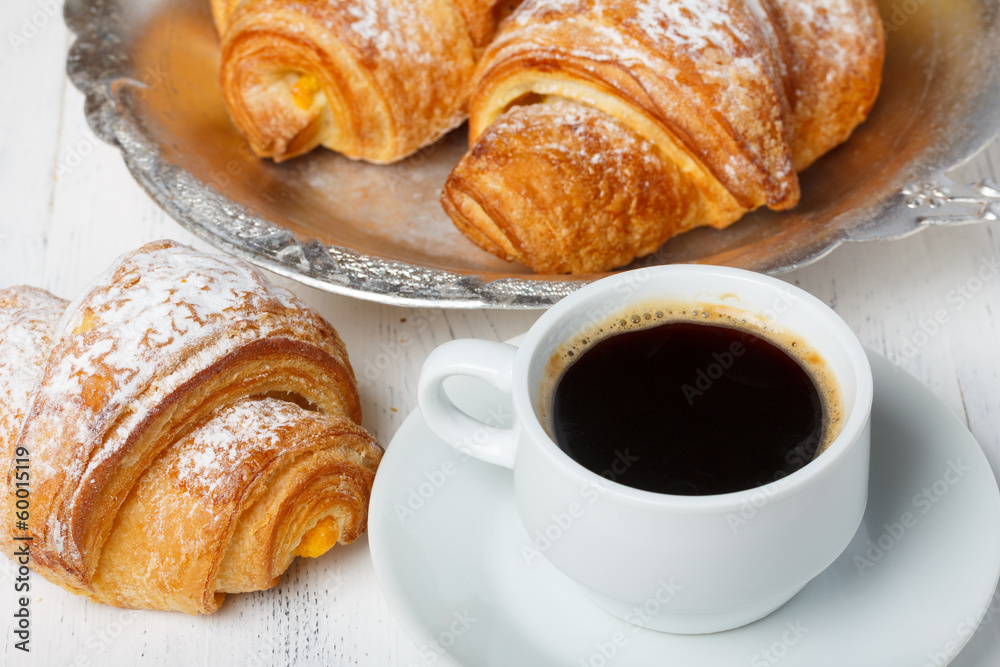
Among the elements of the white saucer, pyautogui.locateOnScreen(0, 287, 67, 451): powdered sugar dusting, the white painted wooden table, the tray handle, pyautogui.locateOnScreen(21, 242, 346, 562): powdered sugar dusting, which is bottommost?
the white painted wooden table

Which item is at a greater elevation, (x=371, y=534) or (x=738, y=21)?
(x=738, y=21)

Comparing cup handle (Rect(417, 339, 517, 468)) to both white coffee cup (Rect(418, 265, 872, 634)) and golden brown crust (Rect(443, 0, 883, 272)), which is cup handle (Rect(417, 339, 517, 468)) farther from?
golden brown crust (Rect(443, 0, 883, 272))

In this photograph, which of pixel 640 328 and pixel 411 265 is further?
pixel 411 265

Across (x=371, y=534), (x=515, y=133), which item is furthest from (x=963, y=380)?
(x=371, y=534)

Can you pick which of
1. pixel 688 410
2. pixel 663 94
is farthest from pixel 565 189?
pixel 688 410

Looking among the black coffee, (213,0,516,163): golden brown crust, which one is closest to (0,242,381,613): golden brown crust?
the black coffee

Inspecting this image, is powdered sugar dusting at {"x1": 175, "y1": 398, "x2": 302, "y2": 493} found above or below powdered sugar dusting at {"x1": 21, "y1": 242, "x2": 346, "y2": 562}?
below

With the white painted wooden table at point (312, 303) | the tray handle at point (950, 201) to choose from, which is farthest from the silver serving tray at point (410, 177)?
the white painted wooden table at point (312, 303)

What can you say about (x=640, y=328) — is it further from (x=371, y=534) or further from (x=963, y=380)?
(x=963, y=380)
